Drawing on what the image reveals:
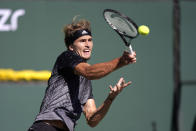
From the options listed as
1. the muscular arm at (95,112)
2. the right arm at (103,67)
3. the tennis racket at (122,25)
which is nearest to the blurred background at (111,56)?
the muscular arm at (95,112)

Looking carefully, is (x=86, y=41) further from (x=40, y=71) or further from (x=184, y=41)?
(x=184, y=41)

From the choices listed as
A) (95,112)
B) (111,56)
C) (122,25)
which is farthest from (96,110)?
(111,56)

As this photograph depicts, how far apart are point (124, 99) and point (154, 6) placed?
145cm

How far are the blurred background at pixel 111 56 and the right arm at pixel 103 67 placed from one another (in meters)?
2.89

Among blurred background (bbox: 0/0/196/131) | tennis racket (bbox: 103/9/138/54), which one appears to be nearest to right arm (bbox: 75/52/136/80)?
tennis racket (bbox: 103/9/138/54)

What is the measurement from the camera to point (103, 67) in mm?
3215

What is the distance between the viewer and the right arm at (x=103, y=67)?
311 centimetres

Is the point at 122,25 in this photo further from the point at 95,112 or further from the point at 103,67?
the point at 95,112

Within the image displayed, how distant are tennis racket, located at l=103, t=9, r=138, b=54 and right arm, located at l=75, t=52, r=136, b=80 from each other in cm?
21

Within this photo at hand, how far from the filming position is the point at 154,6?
646cm

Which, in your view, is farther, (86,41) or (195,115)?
(195,115)

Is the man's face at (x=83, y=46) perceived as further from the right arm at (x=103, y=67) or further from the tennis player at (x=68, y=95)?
the right arm at (x=103, y=67)

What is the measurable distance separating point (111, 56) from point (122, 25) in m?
2.78

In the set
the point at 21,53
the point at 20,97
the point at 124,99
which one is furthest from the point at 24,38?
the point at 124,99
